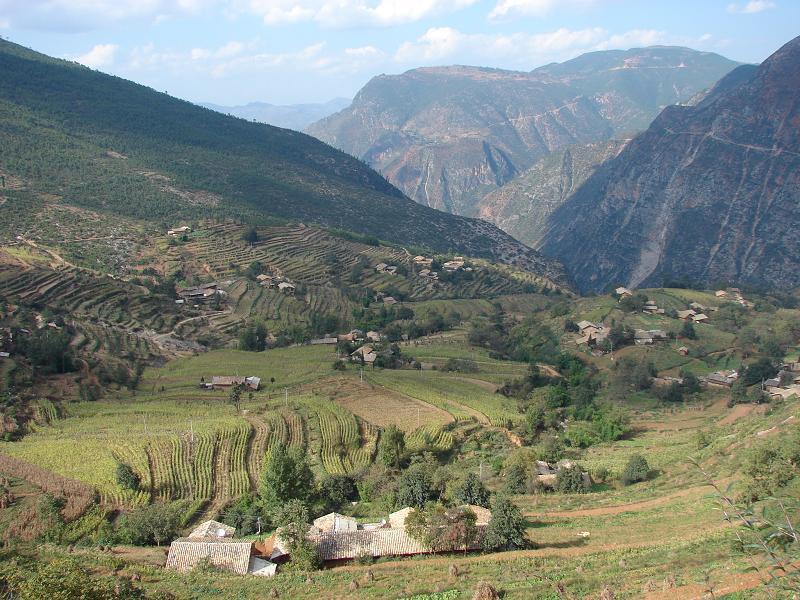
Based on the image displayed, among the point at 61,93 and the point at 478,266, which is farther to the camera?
the point at 61,93

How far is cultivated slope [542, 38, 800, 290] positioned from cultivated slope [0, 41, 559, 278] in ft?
78.1

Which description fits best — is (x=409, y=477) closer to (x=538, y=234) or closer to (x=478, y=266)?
(x=478, y=266)

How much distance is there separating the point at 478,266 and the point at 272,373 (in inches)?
2064

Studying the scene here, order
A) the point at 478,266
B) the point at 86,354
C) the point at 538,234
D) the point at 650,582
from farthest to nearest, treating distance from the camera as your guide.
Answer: the point at 538,234 < the point at 478,266 < the point at 86,354 < the point at 650,582

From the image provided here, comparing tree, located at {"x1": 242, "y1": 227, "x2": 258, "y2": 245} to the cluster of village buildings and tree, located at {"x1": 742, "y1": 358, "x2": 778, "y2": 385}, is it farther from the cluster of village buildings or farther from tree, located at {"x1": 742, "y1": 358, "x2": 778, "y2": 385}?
the cluster of village buildings

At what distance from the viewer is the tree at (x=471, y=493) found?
27.6m

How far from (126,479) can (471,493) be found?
13.6 metres

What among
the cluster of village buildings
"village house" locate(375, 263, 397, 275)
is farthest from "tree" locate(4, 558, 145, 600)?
"village house" locate(375, 263, 397, 275)

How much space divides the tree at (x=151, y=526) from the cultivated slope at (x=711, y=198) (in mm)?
98039

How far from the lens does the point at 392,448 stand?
34.2m

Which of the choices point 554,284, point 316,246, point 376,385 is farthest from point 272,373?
point 554,284

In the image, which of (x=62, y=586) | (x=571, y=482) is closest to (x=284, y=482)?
(x=571, y=482)

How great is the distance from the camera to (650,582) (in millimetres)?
16672

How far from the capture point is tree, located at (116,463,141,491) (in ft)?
94.1
